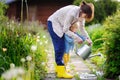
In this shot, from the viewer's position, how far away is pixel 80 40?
26.0ft

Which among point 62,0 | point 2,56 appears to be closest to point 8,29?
point 2,56

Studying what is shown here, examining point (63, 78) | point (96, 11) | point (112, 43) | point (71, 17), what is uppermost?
point (96, 11)

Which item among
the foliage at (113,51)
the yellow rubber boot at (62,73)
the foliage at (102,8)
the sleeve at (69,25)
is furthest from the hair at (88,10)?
the foliage at (102,8)

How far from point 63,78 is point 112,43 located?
103cm

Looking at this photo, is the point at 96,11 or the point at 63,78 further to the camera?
the point at 96,11

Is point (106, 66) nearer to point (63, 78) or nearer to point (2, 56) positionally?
point (63, 78)

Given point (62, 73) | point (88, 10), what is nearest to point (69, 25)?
point (88, 10)

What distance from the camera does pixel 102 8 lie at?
2745cm

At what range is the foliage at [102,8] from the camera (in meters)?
27.0

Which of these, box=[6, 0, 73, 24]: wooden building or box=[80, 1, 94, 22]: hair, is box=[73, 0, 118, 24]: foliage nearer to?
box=[6, 0, 73, 24]: wooden building

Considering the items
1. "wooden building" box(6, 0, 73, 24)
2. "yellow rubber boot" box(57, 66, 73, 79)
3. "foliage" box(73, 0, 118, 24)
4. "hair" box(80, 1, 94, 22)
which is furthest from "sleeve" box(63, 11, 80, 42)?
"wooden building" box(6, 0, 73, 24)

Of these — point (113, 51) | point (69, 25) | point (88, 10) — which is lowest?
point (113, 51)

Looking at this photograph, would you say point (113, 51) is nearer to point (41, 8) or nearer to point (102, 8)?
point (102, 8)

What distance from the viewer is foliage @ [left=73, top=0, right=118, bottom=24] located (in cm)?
2698
